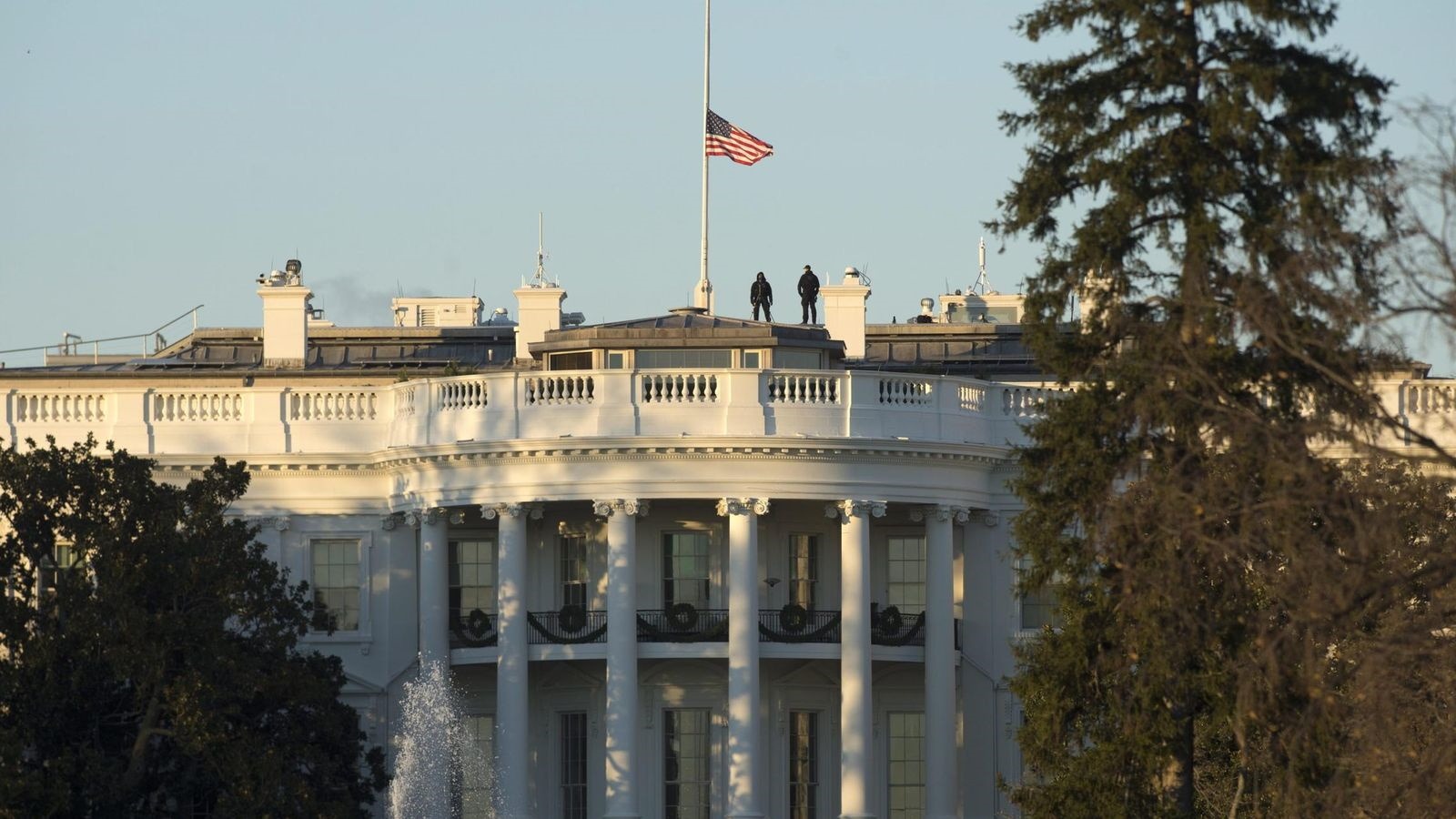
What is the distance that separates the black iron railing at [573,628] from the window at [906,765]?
6124 mm

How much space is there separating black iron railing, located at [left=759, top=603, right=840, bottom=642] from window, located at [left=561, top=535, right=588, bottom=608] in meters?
3.53

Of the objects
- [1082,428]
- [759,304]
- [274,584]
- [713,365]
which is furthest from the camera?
[759,304]

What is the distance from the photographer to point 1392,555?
44.7 meters

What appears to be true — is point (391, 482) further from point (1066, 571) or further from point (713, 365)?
point (1066, 571)

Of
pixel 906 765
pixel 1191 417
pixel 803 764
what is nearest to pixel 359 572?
pixel 803 764

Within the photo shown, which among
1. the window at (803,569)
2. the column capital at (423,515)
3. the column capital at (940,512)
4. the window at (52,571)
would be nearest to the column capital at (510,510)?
the column capital at (423,515)

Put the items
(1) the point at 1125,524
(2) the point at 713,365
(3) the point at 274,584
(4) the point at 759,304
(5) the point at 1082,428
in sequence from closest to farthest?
(1) the point at 1125,524 < (5) the point at 1082,428 < (3) the point at 274,584 < (2) the point at 713,365 < (4) the point at 759,304

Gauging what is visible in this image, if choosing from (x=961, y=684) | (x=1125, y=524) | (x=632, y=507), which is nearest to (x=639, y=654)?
(x=632, y=507)

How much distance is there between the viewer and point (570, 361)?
61.6m

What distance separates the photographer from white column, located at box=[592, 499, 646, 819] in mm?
57438

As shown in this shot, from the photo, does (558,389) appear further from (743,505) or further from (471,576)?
(471,576)

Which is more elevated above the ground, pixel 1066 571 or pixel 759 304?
pixel 759 304

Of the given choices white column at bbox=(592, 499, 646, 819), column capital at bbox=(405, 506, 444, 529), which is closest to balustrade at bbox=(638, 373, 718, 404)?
white column at bbox=(592, 499, 646, 819)

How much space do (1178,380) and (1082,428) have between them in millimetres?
3440
